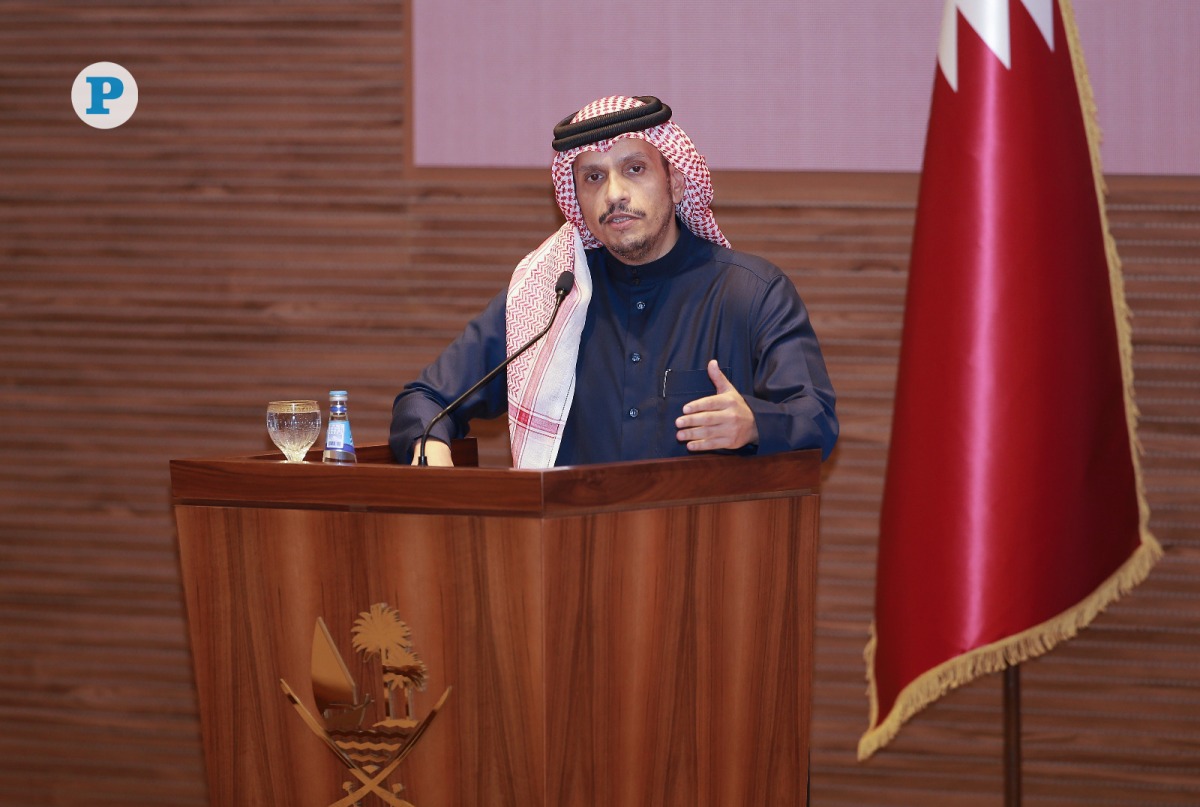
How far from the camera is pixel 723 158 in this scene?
3.27 m

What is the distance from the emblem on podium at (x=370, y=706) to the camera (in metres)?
1.63

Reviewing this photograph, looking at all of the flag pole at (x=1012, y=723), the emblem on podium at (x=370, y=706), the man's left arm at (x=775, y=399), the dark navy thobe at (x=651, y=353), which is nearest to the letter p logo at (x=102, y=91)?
the dark navy thobe at (x=651, y=353)

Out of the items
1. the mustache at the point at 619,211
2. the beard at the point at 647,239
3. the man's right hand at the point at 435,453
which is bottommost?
the man's right hand at the point at 435,453

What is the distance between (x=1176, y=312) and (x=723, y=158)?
1.25m

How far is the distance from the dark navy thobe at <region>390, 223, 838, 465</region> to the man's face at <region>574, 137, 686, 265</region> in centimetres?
9

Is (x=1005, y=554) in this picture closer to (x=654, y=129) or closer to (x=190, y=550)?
(x=654, y=129)

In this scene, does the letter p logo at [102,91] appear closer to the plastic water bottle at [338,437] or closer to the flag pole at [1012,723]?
the plastic water bottle at [338,437]

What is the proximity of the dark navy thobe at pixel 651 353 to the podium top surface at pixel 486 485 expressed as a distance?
1.21ft

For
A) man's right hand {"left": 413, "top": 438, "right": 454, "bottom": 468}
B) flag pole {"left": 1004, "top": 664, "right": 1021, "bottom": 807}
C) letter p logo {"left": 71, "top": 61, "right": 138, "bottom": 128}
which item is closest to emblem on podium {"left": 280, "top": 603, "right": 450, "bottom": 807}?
man's right hand {"left": 413, "top": 438, "right": 454, "bottom": 468}

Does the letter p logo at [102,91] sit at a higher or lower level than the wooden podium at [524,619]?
higher

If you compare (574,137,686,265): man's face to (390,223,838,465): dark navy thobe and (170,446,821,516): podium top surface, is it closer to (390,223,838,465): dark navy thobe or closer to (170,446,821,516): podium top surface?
(390,223,838,465): dark navy thobe

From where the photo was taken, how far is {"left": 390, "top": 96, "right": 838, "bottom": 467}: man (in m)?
2.24

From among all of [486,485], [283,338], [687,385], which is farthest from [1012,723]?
[283,338]

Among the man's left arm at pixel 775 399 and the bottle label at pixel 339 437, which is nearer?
the man's left arm at pixel 775 399
